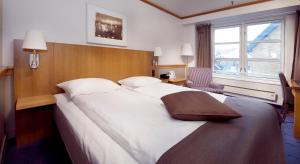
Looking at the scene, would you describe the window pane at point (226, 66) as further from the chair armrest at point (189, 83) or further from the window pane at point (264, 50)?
the chair armrest at point (189, 83)

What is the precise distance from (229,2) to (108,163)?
369cm

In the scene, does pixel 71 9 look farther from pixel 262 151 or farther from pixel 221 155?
pixel 262 151

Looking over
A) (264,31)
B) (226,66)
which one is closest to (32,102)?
(226,66)

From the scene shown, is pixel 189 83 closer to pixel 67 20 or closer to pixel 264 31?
pixel 264 31

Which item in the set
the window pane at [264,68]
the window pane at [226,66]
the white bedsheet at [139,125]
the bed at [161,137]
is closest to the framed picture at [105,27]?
the white bedsheet at [139,125]

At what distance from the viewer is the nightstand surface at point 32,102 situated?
5.28 feet

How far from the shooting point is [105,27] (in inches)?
102

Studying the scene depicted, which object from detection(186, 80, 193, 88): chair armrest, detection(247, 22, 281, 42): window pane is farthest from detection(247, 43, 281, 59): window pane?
detection(186, 80, 193, 88): chair armrest

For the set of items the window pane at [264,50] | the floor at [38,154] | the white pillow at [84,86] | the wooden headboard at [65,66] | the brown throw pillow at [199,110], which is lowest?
the floor at [38,154]

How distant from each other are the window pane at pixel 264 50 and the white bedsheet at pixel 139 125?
3.30 meters

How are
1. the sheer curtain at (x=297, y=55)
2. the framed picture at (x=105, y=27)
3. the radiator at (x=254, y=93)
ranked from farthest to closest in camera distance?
the radiator at (x=254, y=93) < the sheer curtain at (x=297, y=55) < the framed picture at (x=105, y=27)

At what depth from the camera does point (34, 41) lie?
67.0 inches

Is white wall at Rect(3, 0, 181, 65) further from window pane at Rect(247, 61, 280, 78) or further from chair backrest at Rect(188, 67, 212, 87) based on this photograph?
window pane at Rect(247, 61, 280, 78)

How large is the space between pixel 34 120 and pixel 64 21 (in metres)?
1.39
